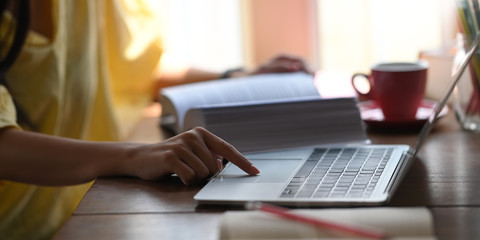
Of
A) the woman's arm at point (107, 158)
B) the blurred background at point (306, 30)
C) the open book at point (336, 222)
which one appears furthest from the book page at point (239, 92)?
the blurred background at point (306, 30)

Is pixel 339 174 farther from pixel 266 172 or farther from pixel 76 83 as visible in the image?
pixel 76 83

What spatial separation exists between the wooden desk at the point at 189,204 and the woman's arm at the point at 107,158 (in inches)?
0.7

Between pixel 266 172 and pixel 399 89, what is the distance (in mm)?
335

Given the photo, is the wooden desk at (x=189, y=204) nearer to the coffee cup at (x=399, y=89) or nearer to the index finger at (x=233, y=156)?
the index finger at (x=233, y=156)

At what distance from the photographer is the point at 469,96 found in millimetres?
954

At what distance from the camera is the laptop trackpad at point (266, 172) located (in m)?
0.72

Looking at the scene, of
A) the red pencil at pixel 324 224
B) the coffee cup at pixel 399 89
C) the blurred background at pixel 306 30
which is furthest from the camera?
the blurred background at pixel 306 30

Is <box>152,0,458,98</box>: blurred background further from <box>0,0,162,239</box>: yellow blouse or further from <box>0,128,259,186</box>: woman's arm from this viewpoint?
<box>0,128,259,186</box>: woman's arm

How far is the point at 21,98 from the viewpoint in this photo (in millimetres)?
1139

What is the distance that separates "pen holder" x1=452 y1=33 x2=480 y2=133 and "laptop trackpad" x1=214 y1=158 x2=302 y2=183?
0.29 metres

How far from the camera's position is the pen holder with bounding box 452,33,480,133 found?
2.98 ft

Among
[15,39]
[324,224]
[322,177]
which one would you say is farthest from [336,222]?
[15,39]

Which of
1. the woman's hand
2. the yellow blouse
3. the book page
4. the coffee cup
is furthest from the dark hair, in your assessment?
the coffee cup

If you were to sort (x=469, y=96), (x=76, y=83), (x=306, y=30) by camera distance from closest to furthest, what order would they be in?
(x=469, y=96) → (x=76, y=83) → (x=306, y=30)
